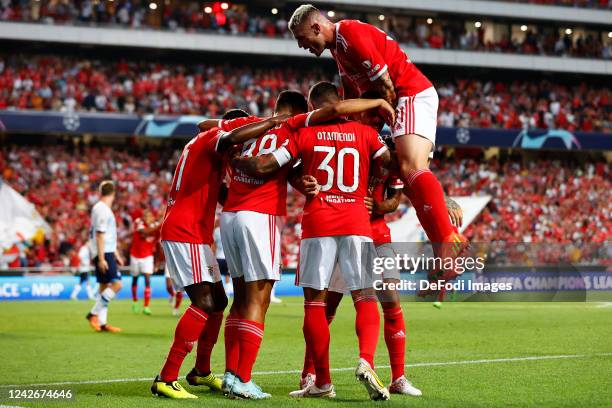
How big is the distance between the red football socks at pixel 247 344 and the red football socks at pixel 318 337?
1.34ft

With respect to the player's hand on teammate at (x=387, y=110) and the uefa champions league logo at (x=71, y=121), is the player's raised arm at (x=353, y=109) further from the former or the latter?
the uefa champions league logo at (x=71, y=121)

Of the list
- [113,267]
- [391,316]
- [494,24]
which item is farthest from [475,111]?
[391,316]

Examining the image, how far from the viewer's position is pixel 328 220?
24.0ft

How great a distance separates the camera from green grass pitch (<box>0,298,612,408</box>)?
7.20m

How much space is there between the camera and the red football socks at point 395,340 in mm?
7559

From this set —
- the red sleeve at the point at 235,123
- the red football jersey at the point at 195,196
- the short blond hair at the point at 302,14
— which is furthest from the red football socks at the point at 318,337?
the short blond hair at the point at 302,14

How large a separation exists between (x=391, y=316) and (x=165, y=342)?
6258 mm

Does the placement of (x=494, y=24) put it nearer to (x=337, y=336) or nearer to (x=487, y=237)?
(x=487, y=237)

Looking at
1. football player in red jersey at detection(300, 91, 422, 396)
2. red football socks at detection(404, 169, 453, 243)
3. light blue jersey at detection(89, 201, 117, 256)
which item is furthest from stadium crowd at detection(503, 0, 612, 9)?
red football socks at detection(404, 169, 453, 243)

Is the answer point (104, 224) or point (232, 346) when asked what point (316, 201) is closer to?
point (232, 346)

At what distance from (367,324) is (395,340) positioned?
46 centimetres

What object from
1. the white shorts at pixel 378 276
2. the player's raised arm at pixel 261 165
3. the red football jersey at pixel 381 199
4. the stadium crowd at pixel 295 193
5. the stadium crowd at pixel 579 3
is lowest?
the stadium crowd at pixel 295 193

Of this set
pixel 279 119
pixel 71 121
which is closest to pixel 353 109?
pixel 279 119

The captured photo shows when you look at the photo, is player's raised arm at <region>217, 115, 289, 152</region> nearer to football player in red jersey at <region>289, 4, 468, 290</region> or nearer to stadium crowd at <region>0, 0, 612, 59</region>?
football player in red jersey at <region>289, 4, 468, 290</region>
